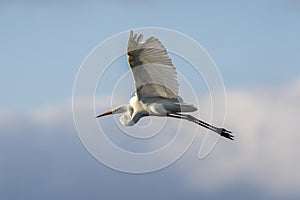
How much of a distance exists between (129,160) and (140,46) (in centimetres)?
592

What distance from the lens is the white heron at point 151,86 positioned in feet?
159

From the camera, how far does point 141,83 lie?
167 feet

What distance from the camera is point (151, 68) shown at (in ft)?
163

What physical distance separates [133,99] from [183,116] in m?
2.88

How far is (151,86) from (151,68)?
1.67 m

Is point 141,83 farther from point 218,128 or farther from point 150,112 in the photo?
point 218,128

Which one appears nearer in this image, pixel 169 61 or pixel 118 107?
pixel 169 61

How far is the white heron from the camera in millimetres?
48531

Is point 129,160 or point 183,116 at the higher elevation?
point 183,116

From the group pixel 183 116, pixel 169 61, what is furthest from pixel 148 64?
pixel 183 116

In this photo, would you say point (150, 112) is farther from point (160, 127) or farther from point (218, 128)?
point (218, 128)

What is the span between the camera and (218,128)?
54.1m

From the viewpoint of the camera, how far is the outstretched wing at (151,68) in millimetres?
48188

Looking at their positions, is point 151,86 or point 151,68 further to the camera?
point 151,86
